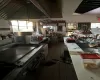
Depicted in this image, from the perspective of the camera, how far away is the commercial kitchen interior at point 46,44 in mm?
1557

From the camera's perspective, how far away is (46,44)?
4.94 metres

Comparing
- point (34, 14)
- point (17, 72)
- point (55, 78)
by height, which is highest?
point (34, 14)

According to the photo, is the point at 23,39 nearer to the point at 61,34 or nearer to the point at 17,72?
the point at 17,72

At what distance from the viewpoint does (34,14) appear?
10.4ft

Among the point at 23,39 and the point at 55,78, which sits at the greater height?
the point at 23,39

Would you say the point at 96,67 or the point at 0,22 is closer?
the point at 96,67

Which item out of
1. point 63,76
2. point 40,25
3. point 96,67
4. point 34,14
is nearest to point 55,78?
point 63,76

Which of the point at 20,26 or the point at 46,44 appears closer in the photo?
the point at 46,44

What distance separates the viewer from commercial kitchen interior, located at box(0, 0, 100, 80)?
1.56 metres

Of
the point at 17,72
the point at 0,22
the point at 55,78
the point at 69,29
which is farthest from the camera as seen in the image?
the point at 69,29

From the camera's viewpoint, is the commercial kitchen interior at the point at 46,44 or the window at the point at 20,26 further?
the window at the point at 20,26

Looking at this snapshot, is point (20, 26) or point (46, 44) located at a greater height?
point (20, 26)

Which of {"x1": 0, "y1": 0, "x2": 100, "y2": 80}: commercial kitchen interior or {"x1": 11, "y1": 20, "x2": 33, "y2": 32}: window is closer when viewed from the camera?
{"x1": 0, "y1": 0, "x2": 100, "y2": 80}: commercial kitchen interior

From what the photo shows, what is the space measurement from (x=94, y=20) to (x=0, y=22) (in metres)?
9.04
